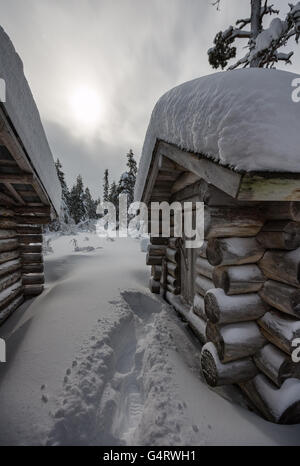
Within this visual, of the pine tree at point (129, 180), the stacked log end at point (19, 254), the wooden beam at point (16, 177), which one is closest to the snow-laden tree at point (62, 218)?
the pine tree at point (129, 180)

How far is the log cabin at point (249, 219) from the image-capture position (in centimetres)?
158

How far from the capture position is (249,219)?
224cm

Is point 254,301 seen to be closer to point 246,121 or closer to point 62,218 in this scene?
point 246,121

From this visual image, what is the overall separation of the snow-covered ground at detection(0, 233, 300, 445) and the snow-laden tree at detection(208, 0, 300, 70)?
8783 mm

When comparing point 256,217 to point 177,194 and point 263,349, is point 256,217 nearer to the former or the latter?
point 263,349

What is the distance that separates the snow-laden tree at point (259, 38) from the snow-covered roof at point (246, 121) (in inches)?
252

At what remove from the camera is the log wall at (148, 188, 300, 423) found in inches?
78.0

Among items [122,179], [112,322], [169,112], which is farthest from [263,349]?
[122,179]

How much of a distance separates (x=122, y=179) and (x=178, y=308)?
28.6 metres

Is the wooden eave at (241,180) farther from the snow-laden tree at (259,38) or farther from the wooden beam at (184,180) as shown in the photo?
the snow-laden tree at (259,38)

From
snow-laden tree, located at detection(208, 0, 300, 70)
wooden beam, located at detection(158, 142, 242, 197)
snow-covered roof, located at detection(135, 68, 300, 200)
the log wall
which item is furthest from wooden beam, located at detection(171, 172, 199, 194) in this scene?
snow-laden tree, located at detection(208, 0, 300, 70)

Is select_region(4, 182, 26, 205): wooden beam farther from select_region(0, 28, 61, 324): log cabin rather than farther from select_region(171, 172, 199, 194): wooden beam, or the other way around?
select_region(171, 172, 199, 194): wooden beam
